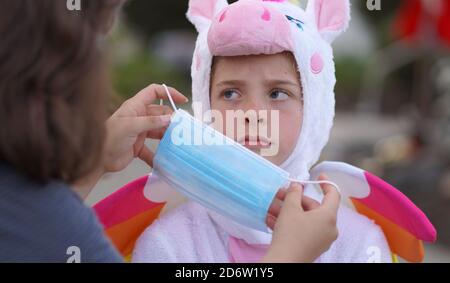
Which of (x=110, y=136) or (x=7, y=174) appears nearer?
(x=7, y=174)

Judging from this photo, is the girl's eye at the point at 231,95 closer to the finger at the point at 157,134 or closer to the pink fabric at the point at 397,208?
the finger at the point at 157,134

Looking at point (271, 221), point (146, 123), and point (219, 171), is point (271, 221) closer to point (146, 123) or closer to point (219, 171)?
point (219, 171)

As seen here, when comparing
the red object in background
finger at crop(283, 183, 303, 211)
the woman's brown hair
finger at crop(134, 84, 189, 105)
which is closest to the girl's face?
finger at crop(134, 84, 189, 105)

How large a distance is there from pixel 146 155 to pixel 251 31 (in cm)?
31

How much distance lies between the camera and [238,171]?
4.25 ft

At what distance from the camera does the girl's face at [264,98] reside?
4.70 feet

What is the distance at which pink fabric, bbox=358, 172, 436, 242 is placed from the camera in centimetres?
149

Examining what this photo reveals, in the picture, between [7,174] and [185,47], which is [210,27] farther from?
[185,47]

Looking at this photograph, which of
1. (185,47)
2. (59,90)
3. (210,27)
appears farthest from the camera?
(185,47)

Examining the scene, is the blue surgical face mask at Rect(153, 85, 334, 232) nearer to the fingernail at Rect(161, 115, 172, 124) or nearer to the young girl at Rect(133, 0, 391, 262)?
the fingernail at Rect(161, 115, 172, 124)

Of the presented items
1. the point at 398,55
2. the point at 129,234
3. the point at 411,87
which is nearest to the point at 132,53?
the point at 398,55

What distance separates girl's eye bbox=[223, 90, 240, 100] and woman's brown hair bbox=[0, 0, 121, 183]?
433mm
